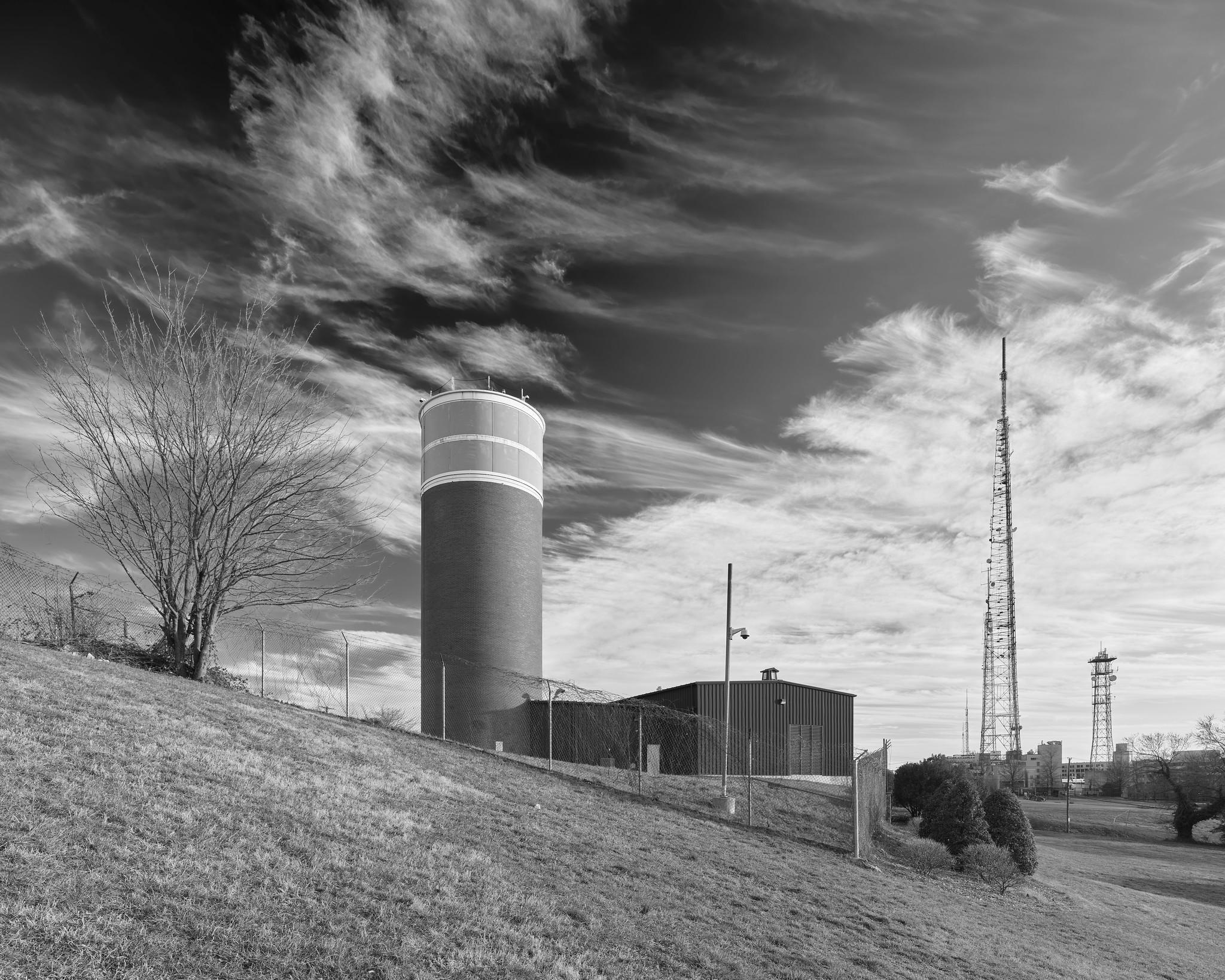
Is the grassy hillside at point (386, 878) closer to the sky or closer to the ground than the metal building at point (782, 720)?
closer to the sky

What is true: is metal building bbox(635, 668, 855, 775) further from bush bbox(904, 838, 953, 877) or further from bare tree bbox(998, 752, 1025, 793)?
bare tree bbox(998, 752, 1025, 793)

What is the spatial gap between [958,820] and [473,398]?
75.4 ft

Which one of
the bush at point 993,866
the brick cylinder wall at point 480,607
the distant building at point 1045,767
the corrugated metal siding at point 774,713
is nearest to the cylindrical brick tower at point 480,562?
the brick cylinder wall at point 480,607

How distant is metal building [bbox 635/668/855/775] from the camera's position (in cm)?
3191

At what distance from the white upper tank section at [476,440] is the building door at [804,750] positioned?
14.6 meters

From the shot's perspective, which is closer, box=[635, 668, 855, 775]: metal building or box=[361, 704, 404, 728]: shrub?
box=[361, 704, 404, 728]: shrub

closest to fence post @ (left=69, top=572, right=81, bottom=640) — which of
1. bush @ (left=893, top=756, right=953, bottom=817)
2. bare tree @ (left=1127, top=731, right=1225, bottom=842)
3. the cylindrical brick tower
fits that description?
the cylindrical brick tower

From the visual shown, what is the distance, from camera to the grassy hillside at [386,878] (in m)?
6.11

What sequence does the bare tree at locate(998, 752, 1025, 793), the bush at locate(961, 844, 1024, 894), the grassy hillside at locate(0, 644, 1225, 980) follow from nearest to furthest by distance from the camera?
the grassy hillside at locate(0, 644, 1225, 980)
the bush at locate(961, 844, 1024, 894)
the bare tree at locate(998, 752, 1025, 793)

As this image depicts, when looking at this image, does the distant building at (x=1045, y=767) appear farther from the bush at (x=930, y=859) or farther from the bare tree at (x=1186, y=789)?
the bush at (x=930, y=859)

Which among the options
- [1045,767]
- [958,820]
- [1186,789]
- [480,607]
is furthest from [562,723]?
[1045,767]

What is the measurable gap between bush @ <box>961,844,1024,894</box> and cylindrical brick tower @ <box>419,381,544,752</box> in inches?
685

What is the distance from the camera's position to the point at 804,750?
33312 mm

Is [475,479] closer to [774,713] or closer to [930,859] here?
[774,713]
